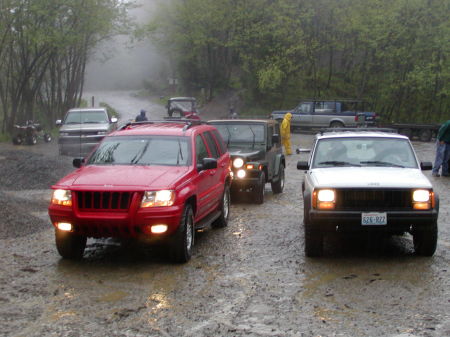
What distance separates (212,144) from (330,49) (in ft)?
143

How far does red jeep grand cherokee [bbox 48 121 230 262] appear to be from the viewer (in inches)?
307

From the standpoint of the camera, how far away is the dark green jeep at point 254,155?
13656mm

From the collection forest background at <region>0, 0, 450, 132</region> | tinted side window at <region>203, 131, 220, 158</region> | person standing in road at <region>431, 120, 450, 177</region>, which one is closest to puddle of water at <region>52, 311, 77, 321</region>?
tinted side window at <region>203, 131, 220, 158</region>

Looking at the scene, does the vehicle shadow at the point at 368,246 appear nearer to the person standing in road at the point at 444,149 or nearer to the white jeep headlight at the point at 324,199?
the white jeep headlight at the point at 324,199

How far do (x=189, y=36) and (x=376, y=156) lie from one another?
5226cm

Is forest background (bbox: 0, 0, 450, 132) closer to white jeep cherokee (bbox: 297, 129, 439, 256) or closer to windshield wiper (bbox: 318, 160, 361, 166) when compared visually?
windshield wiper (bbox: 318, 160, 361, 166)

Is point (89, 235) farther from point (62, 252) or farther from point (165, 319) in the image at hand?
point (165, 319)

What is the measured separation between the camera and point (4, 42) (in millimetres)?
32500

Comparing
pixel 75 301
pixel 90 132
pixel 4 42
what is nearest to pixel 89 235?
pixel 75 301

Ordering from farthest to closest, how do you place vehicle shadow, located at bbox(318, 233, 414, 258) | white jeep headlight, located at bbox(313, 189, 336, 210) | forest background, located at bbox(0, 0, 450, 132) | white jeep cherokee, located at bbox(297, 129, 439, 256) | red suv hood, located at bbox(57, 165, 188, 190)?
1. forest background, located at bbox(0, 0, 450, 132)
2. vehicle shadow, located at bbox(318, 233, 414, 258)
3. white jeep headlight, located at bbox(313, 189, 336, 210)
4. white jeep cherokee, located at bbox(297, 129, 439, 256)
5. red suv hood, located at bbox(57, 165, 188, 190)

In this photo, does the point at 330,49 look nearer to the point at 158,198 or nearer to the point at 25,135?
the point at 25,135

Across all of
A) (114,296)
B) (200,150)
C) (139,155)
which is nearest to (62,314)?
(114,296)

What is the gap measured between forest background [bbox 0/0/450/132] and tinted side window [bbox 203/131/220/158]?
80.4 feet

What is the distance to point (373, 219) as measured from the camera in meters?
8.08
